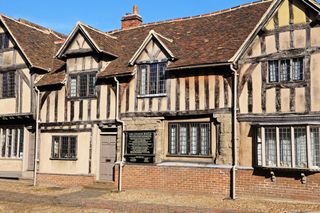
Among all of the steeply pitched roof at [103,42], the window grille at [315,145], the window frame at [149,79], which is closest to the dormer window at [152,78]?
the window frame at [149,79]

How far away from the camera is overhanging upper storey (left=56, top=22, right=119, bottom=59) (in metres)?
19.3

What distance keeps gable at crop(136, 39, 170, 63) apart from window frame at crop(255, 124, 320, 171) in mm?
5428

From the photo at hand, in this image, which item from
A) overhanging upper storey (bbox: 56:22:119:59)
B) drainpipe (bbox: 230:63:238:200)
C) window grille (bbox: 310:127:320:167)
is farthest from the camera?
overhanging upper storey (bbox: 56:22:119:59)

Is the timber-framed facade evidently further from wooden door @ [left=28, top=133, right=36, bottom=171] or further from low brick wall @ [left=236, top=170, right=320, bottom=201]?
wooden door @ [left=28, top=133, right=36, bottom=171]

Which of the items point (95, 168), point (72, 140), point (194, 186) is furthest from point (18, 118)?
point (194, 186)

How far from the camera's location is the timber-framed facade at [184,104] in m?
14.5

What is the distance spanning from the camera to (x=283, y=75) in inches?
588

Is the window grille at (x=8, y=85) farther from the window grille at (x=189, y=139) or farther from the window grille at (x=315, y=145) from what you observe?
the window grille at (x=315, y=145)

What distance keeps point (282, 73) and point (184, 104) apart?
4.26 metres

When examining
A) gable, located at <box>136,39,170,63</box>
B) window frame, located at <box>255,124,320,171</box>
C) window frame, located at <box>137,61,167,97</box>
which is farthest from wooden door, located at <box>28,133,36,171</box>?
window frame, located at <box>255,124,320,171</box>

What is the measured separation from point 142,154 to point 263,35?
7250mm

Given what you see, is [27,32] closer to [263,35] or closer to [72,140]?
[72,140]

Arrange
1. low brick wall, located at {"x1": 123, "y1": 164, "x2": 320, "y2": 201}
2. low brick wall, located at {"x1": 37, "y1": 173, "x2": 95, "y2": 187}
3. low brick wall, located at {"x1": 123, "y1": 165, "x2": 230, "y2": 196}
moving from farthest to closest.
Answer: low brick wall, located at {"x1": 37, "y1": 173, "x2": 95, "y2": 187}, low brick wall, located at {"x1": 123, "y1": 165, "x2": 230, "y2": 196}, low brick wall, located at {"x1": 123, "y1": 164, "x2": 320, "y2": 201}

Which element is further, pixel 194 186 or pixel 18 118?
pixel 18 118
